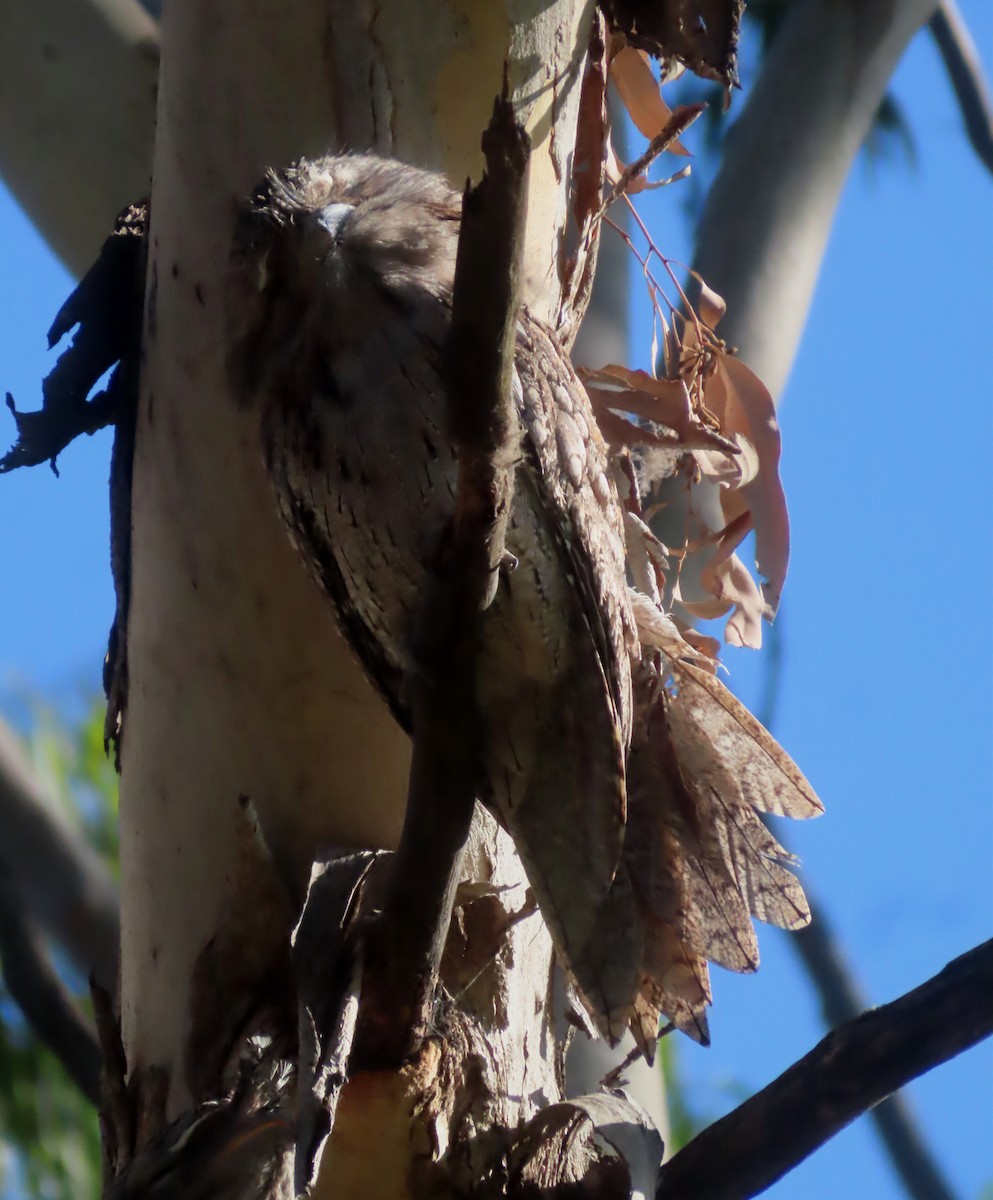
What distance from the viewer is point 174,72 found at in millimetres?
1691

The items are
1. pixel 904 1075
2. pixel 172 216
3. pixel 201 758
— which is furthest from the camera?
pixel 172 216

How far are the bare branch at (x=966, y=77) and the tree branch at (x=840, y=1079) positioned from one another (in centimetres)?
331

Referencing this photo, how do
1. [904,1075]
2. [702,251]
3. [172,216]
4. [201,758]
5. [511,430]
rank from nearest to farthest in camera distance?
[511,430] < [904,1075] < [201,758] < [172,216] < [702,251]

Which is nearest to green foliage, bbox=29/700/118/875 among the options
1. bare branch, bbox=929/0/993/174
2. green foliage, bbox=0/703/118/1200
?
green foliage, bbox=0/703/118/1200

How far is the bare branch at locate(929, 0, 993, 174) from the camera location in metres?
3.94

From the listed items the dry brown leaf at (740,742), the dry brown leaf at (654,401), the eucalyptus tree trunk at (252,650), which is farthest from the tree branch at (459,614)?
the dry brown leaf at (654,401)

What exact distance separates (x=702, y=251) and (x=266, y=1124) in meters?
2.29

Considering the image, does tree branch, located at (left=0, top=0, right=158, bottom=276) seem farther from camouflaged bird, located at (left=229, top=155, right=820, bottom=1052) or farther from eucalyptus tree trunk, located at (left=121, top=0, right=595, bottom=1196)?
camouflaged bird, located at (left=229, top=155, right=820, bottom=1052)

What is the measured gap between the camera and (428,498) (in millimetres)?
1469

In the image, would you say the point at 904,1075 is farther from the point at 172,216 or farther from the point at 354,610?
the point at 172,216

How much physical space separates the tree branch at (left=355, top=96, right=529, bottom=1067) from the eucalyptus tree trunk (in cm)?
14

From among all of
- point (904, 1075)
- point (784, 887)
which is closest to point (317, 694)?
point (784, 887)

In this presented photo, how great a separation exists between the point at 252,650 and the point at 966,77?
3.35 metres

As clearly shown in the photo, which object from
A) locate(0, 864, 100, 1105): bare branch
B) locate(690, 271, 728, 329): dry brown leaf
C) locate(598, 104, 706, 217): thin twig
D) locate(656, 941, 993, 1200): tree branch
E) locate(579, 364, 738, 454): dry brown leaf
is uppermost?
locate(690, 271, 728, 329): dry brown leaf
